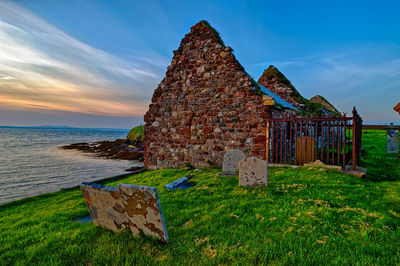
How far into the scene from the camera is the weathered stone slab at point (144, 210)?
2916mm

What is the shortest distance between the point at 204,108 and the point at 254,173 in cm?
516

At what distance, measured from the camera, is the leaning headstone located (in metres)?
5.71

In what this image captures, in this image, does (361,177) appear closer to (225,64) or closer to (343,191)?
(343,191)

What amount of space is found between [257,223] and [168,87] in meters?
9.23

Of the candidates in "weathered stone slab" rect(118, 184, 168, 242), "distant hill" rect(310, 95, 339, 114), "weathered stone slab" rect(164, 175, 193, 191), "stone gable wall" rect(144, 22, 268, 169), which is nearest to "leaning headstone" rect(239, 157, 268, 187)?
"weathered stone slab" rect(164, 175, 193, 191)

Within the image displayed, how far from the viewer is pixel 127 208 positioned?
3.20 metres

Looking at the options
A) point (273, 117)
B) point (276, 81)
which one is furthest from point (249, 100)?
point (276, 81)

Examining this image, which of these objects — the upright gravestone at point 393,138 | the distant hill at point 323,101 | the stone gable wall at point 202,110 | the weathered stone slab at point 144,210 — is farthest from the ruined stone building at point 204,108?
the distant hill at point 323,101

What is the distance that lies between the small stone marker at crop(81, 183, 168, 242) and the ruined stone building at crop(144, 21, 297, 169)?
21.9 ft

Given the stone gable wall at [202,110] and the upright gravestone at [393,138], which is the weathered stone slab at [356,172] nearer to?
the stone gable wall at [202,110]

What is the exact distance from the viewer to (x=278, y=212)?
155 inches

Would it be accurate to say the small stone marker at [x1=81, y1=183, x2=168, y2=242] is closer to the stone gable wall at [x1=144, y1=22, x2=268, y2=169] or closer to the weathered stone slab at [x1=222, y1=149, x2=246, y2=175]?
the weathered stone slab at [x1=222, y1=149, x2=246, y2=175]

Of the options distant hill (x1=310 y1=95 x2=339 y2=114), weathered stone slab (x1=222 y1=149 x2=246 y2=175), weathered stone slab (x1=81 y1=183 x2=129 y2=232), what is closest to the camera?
weathered stone slab (x1=81 y1=183 x2=129 y2=232)

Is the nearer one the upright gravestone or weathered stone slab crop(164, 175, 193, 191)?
weathered stone slab crop(164, 175, 193, 191)
